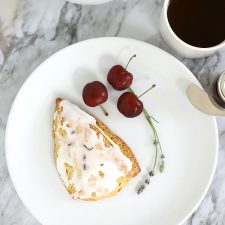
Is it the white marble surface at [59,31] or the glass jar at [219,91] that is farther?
the white marble surface at [59,31]

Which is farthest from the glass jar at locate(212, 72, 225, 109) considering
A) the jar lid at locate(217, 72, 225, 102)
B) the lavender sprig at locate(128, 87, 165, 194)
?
the lavender sprig at locate(128, 87, 165, 194)

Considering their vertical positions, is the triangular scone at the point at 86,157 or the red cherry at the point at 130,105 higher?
the red cherry at the point at 130,105

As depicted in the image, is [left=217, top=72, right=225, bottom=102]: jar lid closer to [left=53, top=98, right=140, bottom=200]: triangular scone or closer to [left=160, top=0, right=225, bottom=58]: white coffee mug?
[left=160, top=0, right=225, bottom=58]: white coffee mug

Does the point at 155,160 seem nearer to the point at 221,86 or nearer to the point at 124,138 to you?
the point at 124,138

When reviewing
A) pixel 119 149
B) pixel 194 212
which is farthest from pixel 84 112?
pixel 194 212

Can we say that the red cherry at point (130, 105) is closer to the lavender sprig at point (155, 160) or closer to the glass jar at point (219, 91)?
the lavender sprig at point (155, 160)

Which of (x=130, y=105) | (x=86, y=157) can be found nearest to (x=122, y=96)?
(x=130, y=105)

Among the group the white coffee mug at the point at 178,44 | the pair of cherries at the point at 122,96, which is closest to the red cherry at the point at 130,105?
the pair of cherries at the point at 122,96
